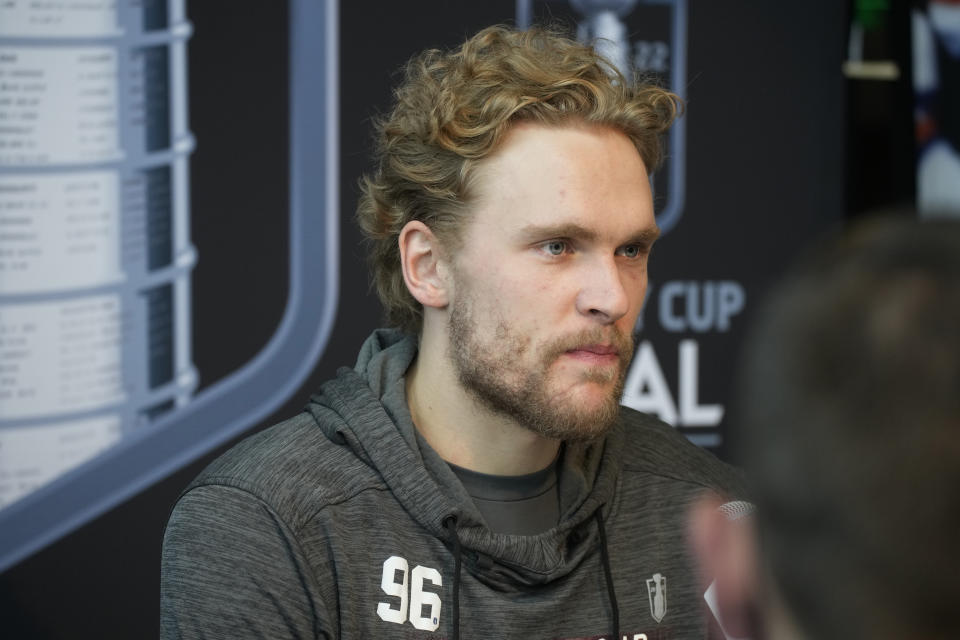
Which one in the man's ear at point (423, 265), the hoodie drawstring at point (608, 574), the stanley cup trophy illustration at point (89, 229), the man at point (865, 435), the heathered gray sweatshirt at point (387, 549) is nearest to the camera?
the man at point (865, 435)

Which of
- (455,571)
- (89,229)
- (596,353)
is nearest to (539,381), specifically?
(596,353)

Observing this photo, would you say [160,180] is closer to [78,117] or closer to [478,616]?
[78,117]

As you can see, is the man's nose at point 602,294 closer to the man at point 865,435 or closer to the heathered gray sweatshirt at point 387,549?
the heathered gray sweatshirt at point 387,549

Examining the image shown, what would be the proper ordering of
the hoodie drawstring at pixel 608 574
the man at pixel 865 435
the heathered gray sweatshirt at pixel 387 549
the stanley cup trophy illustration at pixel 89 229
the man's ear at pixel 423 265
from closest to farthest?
1. the man at pixel 865 435
2. the heathered gray sweatshirt at pixel 387 549
3. the hoodie drawstring at pixel 608 574
4. the man's ear at pixel 423 265
5. the stanley cup trophy illustration at pixel 89 229

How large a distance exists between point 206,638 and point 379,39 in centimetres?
130

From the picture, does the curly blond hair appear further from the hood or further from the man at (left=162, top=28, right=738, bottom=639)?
the hood

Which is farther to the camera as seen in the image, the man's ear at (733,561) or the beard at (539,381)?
the beard at (539,381)

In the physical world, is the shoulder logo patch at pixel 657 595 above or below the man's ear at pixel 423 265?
below

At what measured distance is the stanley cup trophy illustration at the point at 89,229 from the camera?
184cm

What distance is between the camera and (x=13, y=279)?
1841 mm

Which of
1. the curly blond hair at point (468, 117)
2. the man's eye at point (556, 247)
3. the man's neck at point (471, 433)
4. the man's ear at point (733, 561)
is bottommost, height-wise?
the man's neck at point (471, 433)

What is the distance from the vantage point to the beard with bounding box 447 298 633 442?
51.5 inches

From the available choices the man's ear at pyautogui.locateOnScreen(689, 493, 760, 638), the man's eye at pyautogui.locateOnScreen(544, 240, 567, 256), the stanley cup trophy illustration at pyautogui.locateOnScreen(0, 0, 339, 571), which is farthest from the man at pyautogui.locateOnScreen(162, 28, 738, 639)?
the man's ear at pyautogui.locateOnScreen(689, 493, 760, 638)

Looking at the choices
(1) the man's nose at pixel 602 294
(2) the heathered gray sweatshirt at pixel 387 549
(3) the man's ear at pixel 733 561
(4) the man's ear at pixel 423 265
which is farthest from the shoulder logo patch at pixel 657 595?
(3) the man's ear at pixel 733 561
